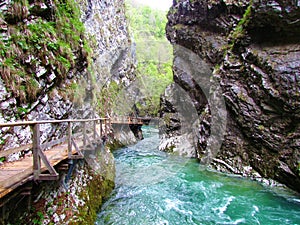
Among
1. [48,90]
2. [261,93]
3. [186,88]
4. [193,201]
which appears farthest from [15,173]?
[186,88]

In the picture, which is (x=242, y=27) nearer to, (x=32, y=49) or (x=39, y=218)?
(x=32, y=49)

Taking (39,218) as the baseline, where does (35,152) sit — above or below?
above

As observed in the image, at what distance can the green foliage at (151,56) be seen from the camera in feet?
137

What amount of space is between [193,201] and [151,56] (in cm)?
5437

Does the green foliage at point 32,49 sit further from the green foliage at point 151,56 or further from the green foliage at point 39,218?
the green foliage at point 151,56

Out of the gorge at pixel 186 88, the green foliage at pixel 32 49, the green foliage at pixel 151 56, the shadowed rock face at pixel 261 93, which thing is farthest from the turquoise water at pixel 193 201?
the green foliage at pixel 151 56

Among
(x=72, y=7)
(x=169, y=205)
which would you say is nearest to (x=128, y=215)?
(x=169, y=205)

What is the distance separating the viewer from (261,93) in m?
11.0

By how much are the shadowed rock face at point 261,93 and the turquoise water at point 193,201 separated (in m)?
1.23

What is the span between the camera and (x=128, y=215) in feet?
23.3

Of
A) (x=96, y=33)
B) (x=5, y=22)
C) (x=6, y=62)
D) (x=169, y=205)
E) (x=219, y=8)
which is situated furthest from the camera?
(x=96, y=33)

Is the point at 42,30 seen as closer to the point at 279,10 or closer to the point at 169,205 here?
the point at 169,205

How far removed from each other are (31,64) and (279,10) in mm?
10469

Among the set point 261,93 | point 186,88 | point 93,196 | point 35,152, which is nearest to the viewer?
point 35,152
